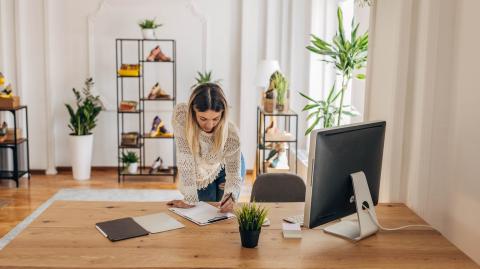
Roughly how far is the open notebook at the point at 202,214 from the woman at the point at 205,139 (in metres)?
0.10

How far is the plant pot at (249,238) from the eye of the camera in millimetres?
2215

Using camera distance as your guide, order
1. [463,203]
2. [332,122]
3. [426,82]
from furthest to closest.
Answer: [332,122]
[426,82]
[463,203]

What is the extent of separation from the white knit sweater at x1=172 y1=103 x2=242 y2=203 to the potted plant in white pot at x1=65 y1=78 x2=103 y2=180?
12.0 feet

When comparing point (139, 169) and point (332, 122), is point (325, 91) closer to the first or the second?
point (332, 122)

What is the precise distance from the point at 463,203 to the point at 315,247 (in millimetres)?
669

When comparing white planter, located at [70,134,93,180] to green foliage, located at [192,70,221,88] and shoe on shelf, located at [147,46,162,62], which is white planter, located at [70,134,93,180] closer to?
shoe on shelf, located at [147,46,162,62]

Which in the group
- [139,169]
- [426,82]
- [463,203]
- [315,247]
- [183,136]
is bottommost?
[139,169]

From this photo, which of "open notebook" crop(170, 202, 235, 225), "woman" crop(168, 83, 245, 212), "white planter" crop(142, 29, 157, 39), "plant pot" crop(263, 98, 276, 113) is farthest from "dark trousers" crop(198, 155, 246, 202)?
"white planter" crop(142, 29, 157, 39)

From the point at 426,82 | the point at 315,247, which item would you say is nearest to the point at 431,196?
the point at 426,82

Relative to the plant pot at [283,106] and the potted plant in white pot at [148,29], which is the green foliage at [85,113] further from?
the plant pot at [283,106]

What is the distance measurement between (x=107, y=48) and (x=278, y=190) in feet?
13.6

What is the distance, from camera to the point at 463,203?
240cm

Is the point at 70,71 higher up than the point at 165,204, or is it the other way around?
the point at 70,71

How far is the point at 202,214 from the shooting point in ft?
8.54
